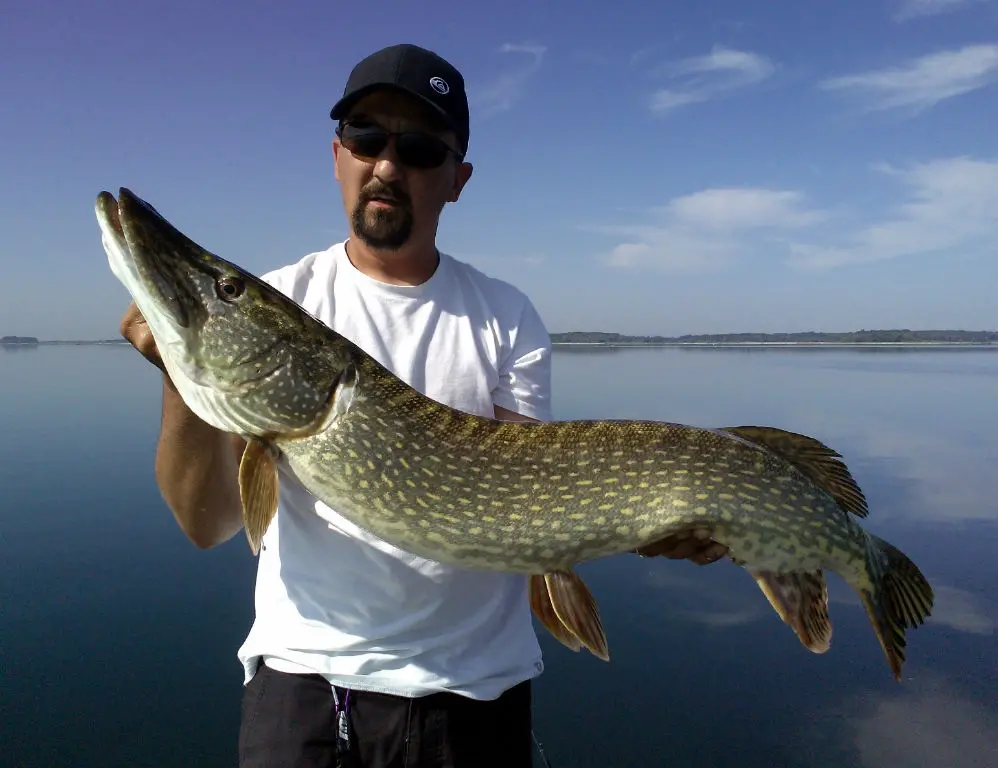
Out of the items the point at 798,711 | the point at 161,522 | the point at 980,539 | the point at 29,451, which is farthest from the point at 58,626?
the point at 980,539

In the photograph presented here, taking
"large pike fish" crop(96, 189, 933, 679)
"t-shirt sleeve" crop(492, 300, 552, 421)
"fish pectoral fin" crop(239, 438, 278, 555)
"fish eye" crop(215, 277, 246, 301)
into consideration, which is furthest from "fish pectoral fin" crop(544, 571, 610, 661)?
"fish eye" crop(215, 277, 246, 301)

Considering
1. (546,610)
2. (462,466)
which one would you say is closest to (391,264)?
(462,466)

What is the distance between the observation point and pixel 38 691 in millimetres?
4105

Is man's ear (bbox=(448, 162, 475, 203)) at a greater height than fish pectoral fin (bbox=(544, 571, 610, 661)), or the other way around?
man's ear (bbox=(448, 162, 475, 203))

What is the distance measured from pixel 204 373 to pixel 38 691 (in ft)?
11.7

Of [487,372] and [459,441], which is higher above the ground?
[487,372]

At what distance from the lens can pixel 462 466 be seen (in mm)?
1991

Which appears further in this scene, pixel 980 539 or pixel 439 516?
pixel 980 539

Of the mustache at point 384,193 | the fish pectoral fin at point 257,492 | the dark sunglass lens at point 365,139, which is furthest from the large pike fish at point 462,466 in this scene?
the dark sunglass lens at point 365,139

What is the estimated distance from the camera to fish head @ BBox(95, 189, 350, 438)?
1.79 meters

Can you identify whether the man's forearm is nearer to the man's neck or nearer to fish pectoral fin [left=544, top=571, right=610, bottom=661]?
the man's neck

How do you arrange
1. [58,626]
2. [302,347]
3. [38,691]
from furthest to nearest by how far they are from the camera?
[58,626], [38,691], [302,347]

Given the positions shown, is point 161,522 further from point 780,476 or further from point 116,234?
point 780,476

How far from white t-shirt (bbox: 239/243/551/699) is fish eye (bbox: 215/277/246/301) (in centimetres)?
22
